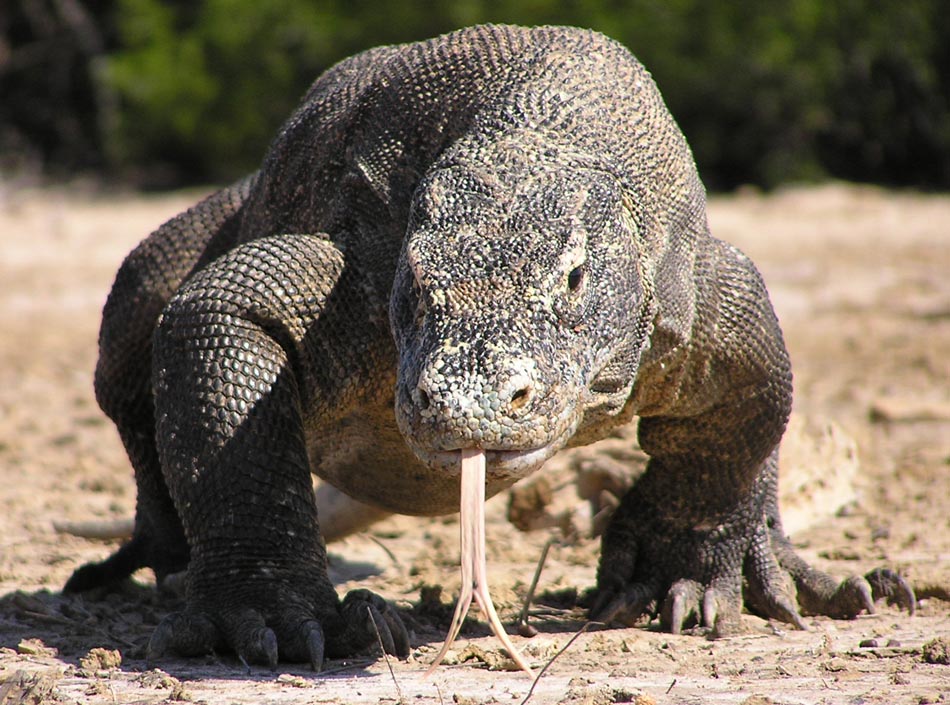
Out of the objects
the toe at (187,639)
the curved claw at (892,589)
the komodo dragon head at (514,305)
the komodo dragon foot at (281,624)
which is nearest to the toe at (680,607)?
the curved claw at (892,589)

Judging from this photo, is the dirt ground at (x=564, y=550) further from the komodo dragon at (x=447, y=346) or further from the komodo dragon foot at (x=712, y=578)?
the komodo dragon at (x=447, y=346)

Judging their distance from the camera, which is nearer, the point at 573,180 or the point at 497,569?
the point at 573,180

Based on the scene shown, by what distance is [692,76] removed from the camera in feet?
62.5

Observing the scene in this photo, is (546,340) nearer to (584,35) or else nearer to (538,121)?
(538,121)

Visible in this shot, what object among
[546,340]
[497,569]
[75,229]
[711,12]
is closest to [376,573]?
[497,569]

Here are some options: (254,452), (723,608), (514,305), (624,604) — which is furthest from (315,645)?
(723,608)

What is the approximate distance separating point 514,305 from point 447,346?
0.21 metres

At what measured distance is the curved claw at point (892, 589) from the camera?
4.63 metres

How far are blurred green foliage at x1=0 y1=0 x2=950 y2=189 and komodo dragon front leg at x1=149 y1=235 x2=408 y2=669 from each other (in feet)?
50.0

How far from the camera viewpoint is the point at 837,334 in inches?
424

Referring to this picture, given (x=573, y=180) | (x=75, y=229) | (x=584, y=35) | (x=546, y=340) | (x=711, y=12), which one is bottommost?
(x=546, y=340)

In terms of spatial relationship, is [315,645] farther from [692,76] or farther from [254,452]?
[692,76]

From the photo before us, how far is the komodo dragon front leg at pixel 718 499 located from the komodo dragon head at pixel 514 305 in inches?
24.6

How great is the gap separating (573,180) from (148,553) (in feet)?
7.83
